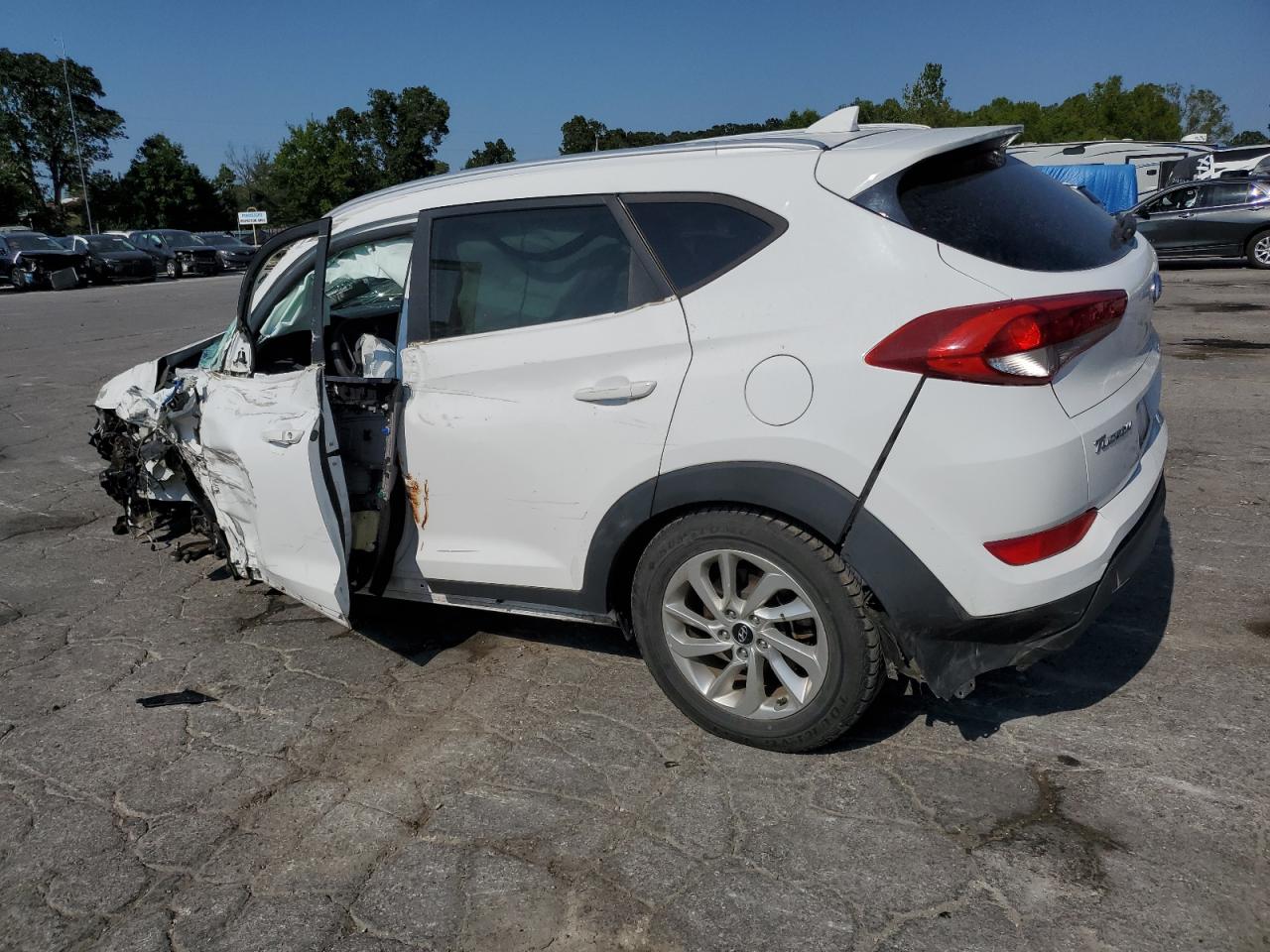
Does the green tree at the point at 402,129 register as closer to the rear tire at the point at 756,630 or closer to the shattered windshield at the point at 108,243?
the shattered windshield at the point at 108,243

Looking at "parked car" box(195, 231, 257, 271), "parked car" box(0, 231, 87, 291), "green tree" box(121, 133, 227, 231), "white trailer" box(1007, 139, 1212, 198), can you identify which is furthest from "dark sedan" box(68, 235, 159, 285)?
"green tree" box(121, 133, 227, 231)

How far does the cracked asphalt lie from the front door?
1.90 feet

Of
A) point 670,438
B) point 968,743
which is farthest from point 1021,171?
point 968,743

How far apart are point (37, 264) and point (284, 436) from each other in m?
28.7

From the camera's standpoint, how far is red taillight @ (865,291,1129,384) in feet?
8.48

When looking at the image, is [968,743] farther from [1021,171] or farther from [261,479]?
[261,479]

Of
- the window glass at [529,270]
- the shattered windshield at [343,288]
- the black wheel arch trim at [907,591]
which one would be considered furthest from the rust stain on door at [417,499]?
the black wheel arch trim at [907,591]

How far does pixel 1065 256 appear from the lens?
2881 millimetres

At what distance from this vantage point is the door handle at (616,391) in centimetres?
300

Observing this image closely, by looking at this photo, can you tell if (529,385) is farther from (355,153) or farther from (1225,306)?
(355,153)

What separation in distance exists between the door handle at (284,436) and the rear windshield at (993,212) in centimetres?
206

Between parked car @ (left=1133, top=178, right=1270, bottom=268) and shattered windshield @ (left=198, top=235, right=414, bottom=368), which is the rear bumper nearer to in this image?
shattered windshield @ (left=198, top=235, right=414, bottom=368)

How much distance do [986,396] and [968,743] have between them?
121 centimetres

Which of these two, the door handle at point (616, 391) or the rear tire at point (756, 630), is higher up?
the door handle at point (616, 391)
